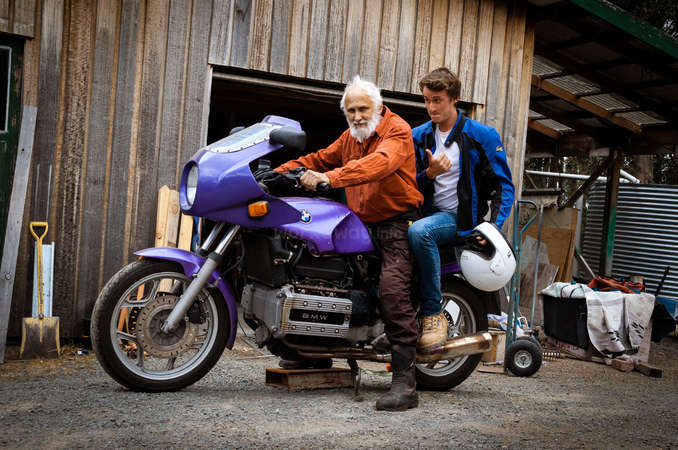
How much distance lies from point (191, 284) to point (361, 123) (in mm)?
1385

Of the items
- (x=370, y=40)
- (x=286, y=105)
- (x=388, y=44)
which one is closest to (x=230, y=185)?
(x=370, y=40)

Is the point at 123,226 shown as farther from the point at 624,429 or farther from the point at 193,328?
the point at 624,429

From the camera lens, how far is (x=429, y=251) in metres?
3.94

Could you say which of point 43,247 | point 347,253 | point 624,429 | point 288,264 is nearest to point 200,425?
point 288,264

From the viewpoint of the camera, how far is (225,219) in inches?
142

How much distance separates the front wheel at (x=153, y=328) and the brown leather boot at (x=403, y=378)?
102cm

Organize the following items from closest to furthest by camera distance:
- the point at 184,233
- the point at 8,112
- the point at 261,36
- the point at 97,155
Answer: the point at 8,112, the point at 97,155, the point at 184,233, the point at 261,36

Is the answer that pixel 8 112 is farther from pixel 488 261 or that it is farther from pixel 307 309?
pixel 488 261

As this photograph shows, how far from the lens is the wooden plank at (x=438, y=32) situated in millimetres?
6777

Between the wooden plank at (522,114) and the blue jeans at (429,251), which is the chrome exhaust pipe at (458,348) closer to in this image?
the blue jeans at (429,251)

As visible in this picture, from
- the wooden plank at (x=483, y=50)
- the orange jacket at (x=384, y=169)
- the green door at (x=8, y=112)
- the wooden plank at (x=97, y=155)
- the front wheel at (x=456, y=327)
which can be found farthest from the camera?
the wooden plank at (x=483, y=50)

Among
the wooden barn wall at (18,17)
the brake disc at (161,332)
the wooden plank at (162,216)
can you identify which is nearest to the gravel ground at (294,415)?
the brake disc at (161,332)

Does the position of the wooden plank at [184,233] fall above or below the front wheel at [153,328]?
above

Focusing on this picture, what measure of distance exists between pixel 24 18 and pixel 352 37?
9.65 feet
